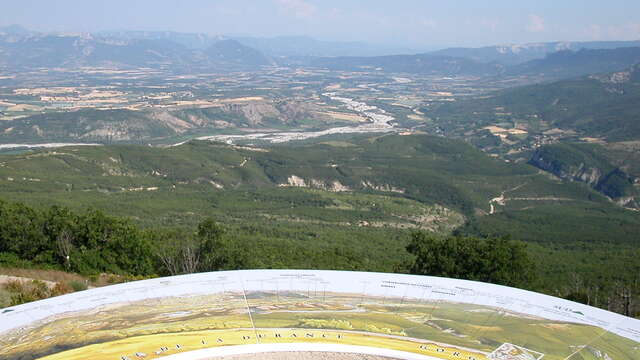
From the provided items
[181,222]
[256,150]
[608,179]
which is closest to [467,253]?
[181,222]

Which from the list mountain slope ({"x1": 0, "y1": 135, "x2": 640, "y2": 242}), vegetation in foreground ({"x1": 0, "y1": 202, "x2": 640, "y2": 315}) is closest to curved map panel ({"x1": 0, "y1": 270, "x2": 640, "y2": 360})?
vegetation in foreground ({"x1": 0, "y1": 202, "x2": 640, "y2": 315})

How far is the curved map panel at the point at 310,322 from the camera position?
23.9 m

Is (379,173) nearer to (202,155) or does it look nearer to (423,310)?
(202,155)

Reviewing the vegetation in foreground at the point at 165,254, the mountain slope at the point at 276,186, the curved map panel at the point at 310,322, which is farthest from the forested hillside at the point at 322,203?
the curved map panel at the point at 310,322

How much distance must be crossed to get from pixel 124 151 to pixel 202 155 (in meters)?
23.9

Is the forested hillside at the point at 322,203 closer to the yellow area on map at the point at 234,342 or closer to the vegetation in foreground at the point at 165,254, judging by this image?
the vegetation in foreground at the point at 165,254

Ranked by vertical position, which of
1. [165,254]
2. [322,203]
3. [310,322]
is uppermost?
[310,322]

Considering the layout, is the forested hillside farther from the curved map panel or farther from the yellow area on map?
the yellow area on map

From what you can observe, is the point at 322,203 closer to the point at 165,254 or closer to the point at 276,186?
the point at 276,186

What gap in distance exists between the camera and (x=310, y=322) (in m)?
26.9

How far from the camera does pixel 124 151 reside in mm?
171750

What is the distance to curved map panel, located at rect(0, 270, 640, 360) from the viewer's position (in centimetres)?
2394

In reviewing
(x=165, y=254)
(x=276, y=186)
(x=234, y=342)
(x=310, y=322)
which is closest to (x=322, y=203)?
(x=276, y=186)

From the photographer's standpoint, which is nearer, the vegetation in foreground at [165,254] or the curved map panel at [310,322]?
the curved map panel at [310,322]
